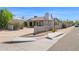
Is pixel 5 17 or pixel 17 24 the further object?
pixel 17 24

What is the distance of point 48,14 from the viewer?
12641 mm

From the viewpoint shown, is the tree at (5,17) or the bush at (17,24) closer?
the tree at (5,17)

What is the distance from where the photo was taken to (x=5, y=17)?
1332 centimetres

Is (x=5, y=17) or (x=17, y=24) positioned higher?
(x=5, y=17)

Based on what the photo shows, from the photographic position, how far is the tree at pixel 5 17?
41.7 feet

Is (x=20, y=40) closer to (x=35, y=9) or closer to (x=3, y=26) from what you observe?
(x=3, y=26)

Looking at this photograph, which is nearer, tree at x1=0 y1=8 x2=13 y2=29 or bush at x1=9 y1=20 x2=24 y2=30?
tree at x1=0 y1=8 x2=13 y2=29

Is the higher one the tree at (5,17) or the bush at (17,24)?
the tree at (5,17)

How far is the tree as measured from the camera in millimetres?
12695

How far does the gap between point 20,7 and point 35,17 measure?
172 centimetres

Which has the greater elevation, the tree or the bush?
the tree
